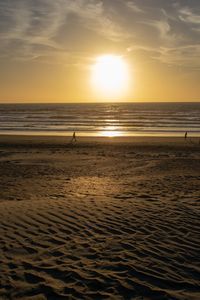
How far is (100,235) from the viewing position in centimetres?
775

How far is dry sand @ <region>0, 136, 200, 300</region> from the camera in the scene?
568 centimetres

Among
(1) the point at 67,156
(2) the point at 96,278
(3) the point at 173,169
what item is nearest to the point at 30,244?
(2) the point at 96,278

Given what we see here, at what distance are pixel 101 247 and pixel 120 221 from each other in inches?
62.5

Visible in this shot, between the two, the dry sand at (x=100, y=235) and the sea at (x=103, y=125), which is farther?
the sea at (x=103, y=125)

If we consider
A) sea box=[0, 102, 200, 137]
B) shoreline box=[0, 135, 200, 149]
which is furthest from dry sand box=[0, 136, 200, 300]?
sea box=[0, 102, 200, 137]

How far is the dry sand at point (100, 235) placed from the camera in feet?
18.6

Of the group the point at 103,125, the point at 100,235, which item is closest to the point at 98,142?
the point at 100,235

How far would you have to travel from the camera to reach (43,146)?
26.8 m

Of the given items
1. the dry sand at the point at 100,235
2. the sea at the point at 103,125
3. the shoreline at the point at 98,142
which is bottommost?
the dry sand at the point at 100,235

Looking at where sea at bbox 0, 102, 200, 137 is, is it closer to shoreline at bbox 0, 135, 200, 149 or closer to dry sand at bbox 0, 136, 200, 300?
shoreline at bbox 0, 135, 200, 149

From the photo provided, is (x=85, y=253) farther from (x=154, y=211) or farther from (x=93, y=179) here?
(x=93, y=179)

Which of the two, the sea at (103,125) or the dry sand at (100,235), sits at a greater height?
the sea at (103,125)

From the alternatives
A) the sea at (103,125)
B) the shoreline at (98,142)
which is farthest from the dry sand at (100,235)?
the sea at (103,125)

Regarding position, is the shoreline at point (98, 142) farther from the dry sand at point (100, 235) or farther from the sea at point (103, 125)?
the dry sand at point (100, 235)
